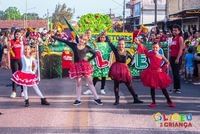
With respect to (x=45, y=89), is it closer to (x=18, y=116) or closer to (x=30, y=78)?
(x=30, y=78)

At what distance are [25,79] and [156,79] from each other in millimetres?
3064

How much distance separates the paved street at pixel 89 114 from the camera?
8.88 metres

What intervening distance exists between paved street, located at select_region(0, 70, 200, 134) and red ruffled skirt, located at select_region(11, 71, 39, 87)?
52cm

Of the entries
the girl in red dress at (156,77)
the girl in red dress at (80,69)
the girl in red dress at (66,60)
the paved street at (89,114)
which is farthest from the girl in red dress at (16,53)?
the girl in red dress at (66,60)

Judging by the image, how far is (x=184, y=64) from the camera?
17641 mm

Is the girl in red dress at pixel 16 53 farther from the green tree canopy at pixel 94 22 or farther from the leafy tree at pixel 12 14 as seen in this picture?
the leafy tree at pixel 12 14

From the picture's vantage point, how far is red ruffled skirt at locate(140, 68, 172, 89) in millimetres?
11195

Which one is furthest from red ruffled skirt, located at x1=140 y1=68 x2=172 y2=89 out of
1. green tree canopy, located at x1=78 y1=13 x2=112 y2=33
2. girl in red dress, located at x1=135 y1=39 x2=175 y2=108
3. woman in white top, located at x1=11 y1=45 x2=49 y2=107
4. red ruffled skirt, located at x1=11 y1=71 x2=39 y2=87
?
green tree canopy, located at x1=78 y1=13 x2=112 y2=33

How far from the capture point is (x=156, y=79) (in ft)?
36.8

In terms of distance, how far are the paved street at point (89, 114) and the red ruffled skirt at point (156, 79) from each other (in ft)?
1.65

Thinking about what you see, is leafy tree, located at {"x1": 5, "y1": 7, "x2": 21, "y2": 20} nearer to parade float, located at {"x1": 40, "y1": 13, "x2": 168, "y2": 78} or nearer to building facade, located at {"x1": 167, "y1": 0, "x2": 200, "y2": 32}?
building facade, located at {"x1": 167, "y1": 0, "x2": 200, "y2": 32}

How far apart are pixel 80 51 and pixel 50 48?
687 centimetres

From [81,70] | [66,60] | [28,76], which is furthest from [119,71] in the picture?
[66,60]

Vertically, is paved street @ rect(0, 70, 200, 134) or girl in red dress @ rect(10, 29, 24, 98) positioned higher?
girl in red dress @ rect(10, 29, 24, 98)
